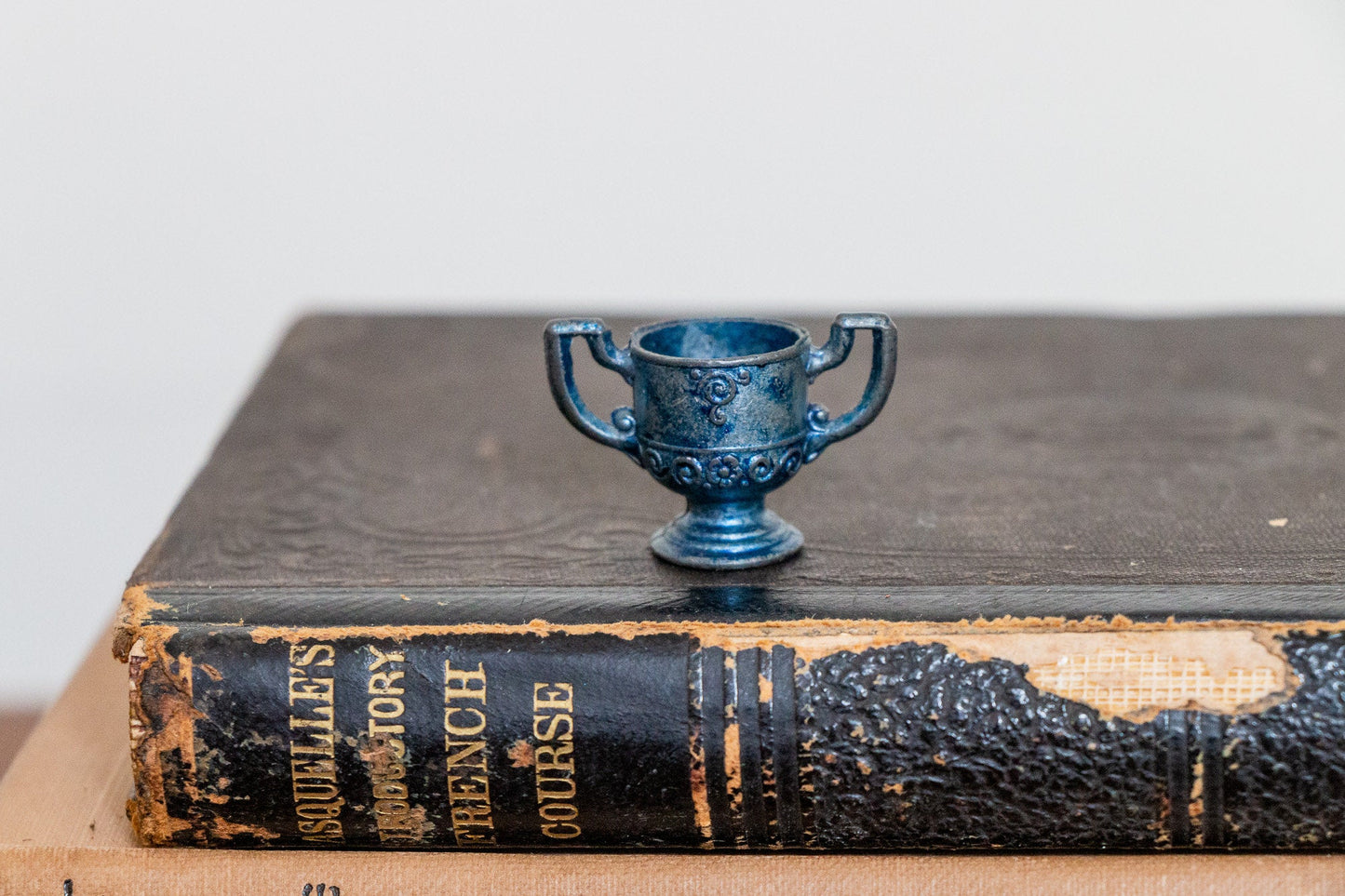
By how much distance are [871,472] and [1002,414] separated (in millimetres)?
138

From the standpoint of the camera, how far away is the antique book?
0.74m

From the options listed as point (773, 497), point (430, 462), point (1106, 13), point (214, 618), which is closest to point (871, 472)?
point (773, 497)

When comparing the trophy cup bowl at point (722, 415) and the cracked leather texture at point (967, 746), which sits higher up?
the trophy cup bowl at point (722, 415)

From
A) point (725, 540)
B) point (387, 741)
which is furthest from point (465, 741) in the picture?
point (725, 540)

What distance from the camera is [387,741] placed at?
73 centimetres

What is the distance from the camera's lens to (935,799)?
73cm

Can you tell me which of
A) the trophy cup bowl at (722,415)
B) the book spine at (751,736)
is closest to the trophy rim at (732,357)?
the trophy cup bowl at (722,415)

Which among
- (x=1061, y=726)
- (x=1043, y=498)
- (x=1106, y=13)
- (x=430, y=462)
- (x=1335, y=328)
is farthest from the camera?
(x=1106, y=13)

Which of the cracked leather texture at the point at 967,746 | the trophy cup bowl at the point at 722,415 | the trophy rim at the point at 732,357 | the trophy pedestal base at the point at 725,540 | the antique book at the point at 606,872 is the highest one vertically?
the trophy rim at the point at 732,357

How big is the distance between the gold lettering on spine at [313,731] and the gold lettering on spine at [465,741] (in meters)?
0.05

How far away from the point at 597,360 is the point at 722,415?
6 cm

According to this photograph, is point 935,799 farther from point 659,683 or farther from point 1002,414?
point 1002,414

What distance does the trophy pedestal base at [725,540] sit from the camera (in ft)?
2.62

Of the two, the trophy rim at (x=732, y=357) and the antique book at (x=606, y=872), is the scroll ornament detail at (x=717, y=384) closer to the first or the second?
the trophy rim at (x=732, y=357)
